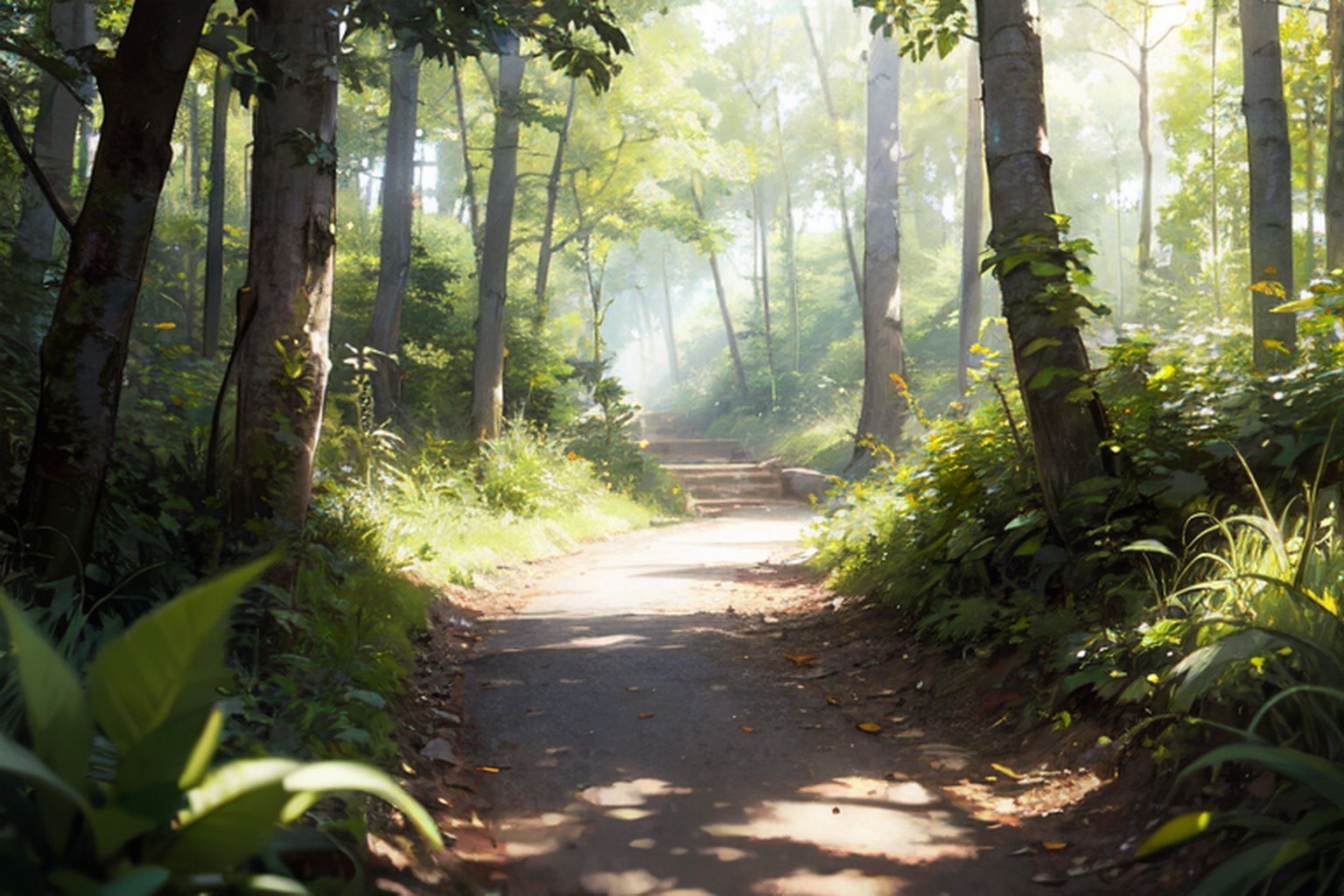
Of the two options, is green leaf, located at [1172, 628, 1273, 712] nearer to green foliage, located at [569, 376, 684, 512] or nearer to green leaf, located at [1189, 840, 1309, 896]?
green leaf, located at [1189, 840, 1309, 896]

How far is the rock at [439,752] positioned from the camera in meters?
4.26

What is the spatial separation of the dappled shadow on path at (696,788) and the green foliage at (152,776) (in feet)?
5.59

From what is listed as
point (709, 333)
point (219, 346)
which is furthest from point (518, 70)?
point (709, 333)

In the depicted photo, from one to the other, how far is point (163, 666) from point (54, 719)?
178 millimetres

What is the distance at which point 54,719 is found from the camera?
5.23 ft

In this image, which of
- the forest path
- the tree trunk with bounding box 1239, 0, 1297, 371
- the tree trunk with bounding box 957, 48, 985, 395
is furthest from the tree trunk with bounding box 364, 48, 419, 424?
the tree trunk with bounding box 957, 48, 985, 395

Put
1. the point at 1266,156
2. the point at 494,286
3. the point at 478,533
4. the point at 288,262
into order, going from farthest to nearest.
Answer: the point at 494,286 → the point at 478,533 → the point at 1266,156 → the point at 288,262

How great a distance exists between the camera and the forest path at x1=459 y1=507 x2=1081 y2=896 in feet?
10.5

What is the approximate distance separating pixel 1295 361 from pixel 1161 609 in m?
2.03

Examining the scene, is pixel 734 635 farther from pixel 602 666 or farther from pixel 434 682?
pixel 434 682

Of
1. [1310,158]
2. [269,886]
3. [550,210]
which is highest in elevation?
[550,210]

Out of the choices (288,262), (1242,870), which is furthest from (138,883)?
(288,262)

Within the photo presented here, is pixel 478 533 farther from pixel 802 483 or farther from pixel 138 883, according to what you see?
pixel 802 483

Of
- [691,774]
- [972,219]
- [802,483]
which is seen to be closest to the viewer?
[691,774]
